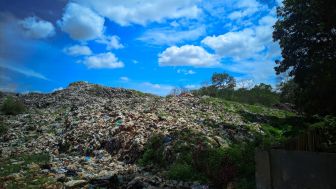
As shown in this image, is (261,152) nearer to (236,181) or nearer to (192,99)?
(236,181)

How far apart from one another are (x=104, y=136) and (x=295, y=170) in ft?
27.4

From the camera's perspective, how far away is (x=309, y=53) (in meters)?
16.8

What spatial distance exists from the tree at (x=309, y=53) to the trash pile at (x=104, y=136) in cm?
280

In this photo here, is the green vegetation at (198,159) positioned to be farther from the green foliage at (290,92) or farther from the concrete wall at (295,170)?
the green foliage at (290,92)

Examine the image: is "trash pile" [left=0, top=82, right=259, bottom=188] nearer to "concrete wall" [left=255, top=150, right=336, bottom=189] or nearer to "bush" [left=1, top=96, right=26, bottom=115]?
"bush" [left=1, top=96, right=26, bottom=115]

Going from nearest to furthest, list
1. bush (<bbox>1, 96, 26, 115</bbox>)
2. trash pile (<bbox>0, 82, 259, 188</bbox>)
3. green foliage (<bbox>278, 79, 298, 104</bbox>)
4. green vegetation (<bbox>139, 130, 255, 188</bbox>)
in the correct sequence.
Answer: green vegetation (<bbox>139, 130, 255, 188</bbox>) → trash pile (<bbox>0, 82, 259, 188</bbox>) → green foliage (<bbox>278, 79, 298, 104</bbox>) → bush (<bbox>1, 96, 26, 115</bbox>)

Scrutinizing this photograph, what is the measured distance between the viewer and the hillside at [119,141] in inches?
332

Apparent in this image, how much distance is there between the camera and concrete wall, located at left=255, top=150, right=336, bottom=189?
4.61m

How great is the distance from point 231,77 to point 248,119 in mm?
28644

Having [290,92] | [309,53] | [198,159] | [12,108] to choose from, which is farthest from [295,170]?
[290,92]

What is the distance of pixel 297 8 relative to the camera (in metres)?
17.1

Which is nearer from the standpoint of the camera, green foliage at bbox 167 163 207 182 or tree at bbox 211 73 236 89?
green foliage at bbox 167 163 207 182

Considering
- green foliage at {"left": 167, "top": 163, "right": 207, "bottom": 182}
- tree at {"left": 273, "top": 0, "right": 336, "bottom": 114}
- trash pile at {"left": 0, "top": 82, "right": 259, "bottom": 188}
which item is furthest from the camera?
tree at {"left": 273, "top": 0, "right": 336, "bottom": 114}

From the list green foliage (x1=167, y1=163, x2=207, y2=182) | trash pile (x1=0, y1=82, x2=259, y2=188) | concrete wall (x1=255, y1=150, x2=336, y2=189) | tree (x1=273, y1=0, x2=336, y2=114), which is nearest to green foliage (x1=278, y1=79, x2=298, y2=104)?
tree (x1=273, y1=0, x2=336, y2=114)
